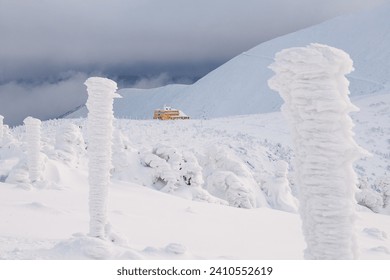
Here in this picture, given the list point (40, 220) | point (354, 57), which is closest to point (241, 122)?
point (40, 220)

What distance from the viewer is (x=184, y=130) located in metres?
47.6

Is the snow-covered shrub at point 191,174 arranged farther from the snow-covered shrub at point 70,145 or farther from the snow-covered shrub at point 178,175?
the snow-covered shrub at point 70,145

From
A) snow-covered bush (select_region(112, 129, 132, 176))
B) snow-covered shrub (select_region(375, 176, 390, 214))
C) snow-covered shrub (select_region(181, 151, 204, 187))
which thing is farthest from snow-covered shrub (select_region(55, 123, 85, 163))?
snow-covered shrub (select_region(375, 176, 390, 214))

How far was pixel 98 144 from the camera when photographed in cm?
1430

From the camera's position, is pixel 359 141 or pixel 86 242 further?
pixel 359 141

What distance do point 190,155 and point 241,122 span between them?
93.7 ft

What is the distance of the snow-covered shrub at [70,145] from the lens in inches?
1181

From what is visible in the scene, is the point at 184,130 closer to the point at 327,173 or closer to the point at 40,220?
the point at 40,220

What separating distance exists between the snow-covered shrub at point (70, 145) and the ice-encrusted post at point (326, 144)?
23.9 meters

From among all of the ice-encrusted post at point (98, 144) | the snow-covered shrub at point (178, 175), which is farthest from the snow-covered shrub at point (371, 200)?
the ice-encrusted post at point (98, 144)

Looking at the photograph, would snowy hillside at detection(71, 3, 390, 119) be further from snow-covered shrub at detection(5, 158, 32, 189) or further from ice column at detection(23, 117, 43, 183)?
snow-covered shrub at detection(5, 158, 32, 189)

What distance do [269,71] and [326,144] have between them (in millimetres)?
118038
